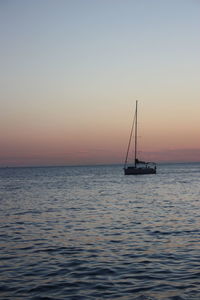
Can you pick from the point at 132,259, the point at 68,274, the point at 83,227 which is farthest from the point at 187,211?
the point at 68,274

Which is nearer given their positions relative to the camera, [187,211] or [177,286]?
[177,286]

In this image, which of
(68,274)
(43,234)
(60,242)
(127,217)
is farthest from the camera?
(127,217)

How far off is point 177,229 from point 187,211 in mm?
8664

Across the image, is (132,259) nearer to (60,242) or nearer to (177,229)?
(60,242)

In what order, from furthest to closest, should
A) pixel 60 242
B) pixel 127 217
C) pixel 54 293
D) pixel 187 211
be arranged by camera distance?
1. pixel 187 211
2. pixel 127 217
3. pixel 60 242
4. pixel 54 293

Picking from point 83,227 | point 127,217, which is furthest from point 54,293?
point 127,217

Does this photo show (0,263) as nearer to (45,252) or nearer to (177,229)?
(45,252)

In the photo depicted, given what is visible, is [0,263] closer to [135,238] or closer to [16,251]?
[16,251]

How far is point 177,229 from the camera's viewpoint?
20906 mm

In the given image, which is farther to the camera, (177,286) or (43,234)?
(43,234)

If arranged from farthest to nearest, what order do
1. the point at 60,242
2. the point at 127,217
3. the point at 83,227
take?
the point at 127,217 → the point at 83,227 → the point at 60,242

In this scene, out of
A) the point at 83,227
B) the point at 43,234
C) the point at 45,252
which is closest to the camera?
the point at 45,252

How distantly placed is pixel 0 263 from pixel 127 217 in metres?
13.7

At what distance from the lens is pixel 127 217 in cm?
2641
